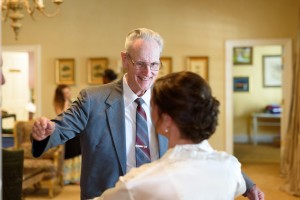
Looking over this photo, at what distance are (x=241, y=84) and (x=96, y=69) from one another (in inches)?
138

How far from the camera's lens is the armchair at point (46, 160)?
4934 millimetres

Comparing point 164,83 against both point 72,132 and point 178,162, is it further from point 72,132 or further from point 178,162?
point 72,132

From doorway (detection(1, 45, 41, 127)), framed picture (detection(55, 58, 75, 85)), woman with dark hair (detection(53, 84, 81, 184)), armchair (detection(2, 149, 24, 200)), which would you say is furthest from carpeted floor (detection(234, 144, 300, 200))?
doorway (detection(1, 45, 41, 127))

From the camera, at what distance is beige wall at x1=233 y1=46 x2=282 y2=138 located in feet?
28.0

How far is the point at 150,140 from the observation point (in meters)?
1.65

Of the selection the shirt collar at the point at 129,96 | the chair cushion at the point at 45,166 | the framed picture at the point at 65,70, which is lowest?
the chair cushion at the point at 45,166

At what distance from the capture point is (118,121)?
5.37 ft

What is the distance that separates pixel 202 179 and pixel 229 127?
5.21m

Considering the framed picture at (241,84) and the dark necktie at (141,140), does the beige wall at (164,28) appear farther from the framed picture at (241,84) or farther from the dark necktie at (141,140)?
the dark necktie at (141,140)

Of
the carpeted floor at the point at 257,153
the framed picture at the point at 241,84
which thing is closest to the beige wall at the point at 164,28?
the carpeted floor at the point at 257,153

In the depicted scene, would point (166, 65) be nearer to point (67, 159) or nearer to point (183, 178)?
point (67, 159)

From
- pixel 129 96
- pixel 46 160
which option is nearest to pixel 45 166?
pixel 46 160

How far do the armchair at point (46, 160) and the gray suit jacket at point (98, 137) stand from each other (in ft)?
11.4

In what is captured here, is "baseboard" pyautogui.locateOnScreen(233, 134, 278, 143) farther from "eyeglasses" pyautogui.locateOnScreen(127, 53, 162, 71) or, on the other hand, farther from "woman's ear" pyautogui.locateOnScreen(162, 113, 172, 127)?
"woman's ear" pyautogui.locateOnScreen(162, 113, 172, 127)
